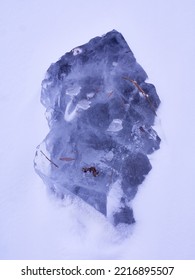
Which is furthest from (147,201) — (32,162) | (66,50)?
(66,50)

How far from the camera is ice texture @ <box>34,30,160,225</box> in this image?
0.90 metres

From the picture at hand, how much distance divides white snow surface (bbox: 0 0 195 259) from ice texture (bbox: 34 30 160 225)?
0.04 meters

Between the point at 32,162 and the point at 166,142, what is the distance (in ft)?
1.26

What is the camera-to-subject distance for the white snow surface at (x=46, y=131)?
909 millimetres

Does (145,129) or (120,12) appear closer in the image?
(145,129)

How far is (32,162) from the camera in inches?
39.3

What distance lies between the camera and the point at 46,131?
1007 mm

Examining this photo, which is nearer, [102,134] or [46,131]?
[102,134]

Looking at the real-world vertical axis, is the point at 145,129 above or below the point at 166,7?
below

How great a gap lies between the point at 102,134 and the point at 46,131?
0.63 feet

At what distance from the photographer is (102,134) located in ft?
2.97

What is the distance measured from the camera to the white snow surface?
0.91 metres
